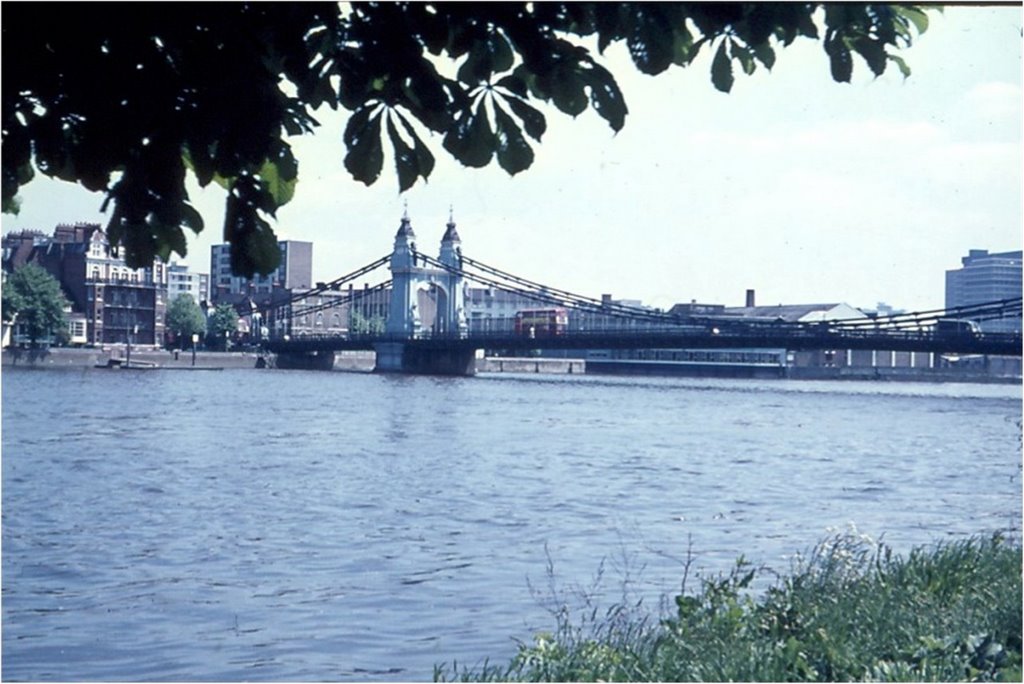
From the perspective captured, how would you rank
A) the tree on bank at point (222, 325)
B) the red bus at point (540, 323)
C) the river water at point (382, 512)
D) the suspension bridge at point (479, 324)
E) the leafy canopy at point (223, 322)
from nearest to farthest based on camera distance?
1. the river water at point (382, 512)
2. the tree on bank at point (222, 325)
3. the leafy canopy at point (223, 322)
4. the suspension bridge at point (479, 324)
5. the red bus at point (540, 323)

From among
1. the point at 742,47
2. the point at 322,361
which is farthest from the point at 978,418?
the point at 742,47

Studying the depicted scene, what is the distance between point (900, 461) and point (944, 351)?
7.53 meters

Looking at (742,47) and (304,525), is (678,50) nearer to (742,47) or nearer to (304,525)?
(742,47)

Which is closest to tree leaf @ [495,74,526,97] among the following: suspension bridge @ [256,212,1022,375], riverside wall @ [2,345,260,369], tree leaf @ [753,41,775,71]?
tree leaf @ [753,41,775,71]

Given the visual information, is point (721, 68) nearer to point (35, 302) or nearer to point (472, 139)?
point (472, 139)

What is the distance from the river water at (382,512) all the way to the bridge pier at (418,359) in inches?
290

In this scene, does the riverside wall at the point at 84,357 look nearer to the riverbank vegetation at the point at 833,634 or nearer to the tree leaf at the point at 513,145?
the riverbank vegetation at the point at 833,634

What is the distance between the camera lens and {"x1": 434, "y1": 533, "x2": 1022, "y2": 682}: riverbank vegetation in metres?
3.83

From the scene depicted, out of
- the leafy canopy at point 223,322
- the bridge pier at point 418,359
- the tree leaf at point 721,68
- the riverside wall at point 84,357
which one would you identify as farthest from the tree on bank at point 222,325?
the tree leaf at point 721,68

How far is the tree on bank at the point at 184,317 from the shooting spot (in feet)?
40.4

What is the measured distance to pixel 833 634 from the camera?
4.29 metres

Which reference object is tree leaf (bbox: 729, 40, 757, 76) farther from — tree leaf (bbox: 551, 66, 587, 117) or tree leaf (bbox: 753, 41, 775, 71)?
tree leaf (bbox: 551, 66, 587, 117)

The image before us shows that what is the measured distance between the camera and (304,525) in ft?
33.8

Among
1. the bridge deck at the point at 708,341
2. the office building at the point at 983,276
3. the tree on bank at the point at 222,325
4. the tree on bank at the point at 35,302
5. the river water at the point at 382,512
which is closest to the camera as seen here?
the river water at the point at 382,512
